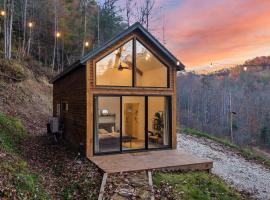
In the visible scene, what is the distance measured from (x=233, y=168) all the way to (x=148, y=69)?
511 cm

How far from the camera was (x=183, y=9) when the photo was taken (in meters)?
17.9

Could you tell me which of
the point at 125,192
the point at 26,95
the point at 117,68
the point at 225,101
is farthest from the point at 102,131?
the point at 225,101

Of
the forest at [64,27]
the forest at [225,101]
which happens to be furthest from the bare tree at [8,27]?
the forest at [225,101]

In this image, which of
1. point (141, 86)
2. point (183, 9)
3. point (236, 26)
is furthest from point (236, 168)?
point (183, 9)

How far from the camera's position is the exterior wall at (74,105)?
864cm

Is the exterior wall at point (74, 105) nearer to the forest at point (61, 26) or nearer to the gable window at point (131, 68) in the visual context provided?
the gable window at point (131, 68)

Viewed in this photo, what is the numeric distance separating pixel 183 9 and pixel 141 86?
11007mm

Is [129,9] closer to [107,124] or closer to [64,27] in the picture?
[64,27]

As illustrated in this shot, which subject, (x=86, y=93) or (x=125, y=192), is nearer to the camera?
(x=125, y=192)

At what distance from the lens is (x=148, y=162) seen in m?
7.59

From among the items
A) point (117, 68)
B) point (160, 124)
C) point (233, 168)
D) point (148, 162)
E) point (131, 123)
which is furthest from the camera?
point (233, 168)

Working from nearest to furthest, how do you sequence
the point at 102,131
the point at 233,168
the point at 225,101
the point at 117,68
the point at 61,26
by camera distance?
the point at 102,131
the point at 117,68
the point at 233,168
the point at 61,26
the point at 225,101

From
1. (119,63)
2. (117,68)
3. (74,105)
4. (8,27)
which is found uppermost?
(8,27)

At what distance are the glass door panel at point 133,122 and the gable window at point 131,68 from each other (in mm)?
677
